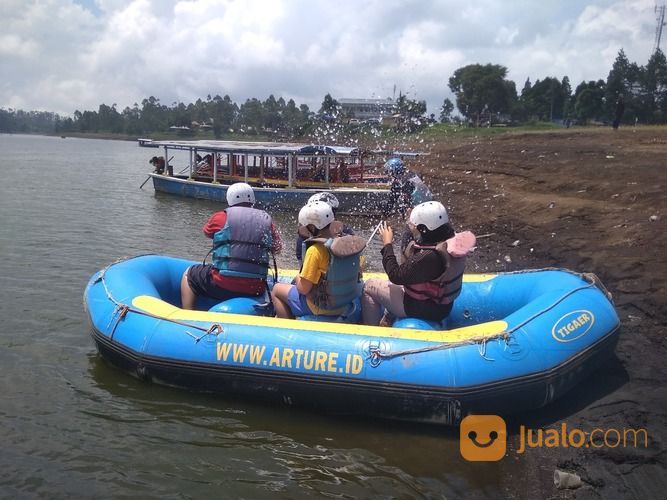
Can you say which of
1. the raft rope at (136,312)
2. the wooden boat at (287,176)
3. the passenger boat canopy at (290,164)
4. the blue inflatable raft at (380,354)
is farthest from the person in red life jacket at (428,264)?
the passenger boat canopy at (290,164)

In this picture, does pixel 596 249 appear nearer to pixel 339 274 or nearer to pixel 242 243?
pixel 339 274

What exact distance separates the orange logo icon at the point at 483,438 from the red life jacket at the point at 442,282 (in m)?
1.12

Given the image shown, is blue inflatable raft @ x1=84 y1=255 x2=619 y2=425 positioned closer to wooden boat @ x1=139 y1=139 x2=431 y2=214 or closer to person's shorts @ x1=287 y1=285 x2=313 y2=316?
person's shorts @ x1=287 y1=285 x2=313 y2=316

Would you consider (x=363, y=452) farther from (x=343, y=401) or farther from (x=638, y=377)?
(x=638, y=377)

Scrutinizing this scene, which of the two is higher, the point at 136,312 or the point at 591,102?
the point at 591,102

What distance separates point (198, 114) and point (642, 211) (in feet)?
348

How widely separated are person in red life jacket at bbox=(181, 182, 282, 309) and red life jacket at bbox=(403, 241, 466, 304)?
1.53 meters

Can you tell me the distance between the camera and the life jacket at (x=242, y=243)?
5.82 m

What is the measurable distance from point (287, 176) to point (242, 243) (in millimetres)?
15080

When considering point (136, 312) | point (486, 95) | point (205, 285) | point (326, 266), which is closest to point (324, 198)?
point (326, 266)

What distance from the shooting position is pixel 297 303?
18.3 feet

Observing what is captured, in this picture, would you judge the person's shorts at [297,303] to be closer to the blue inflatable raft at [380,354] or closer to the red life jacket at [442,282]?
the blue inflatable raft at [380,354]

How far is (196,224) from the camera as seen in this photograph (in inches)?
625

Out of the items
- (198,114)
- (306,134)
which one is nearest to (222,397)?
(306,134)
